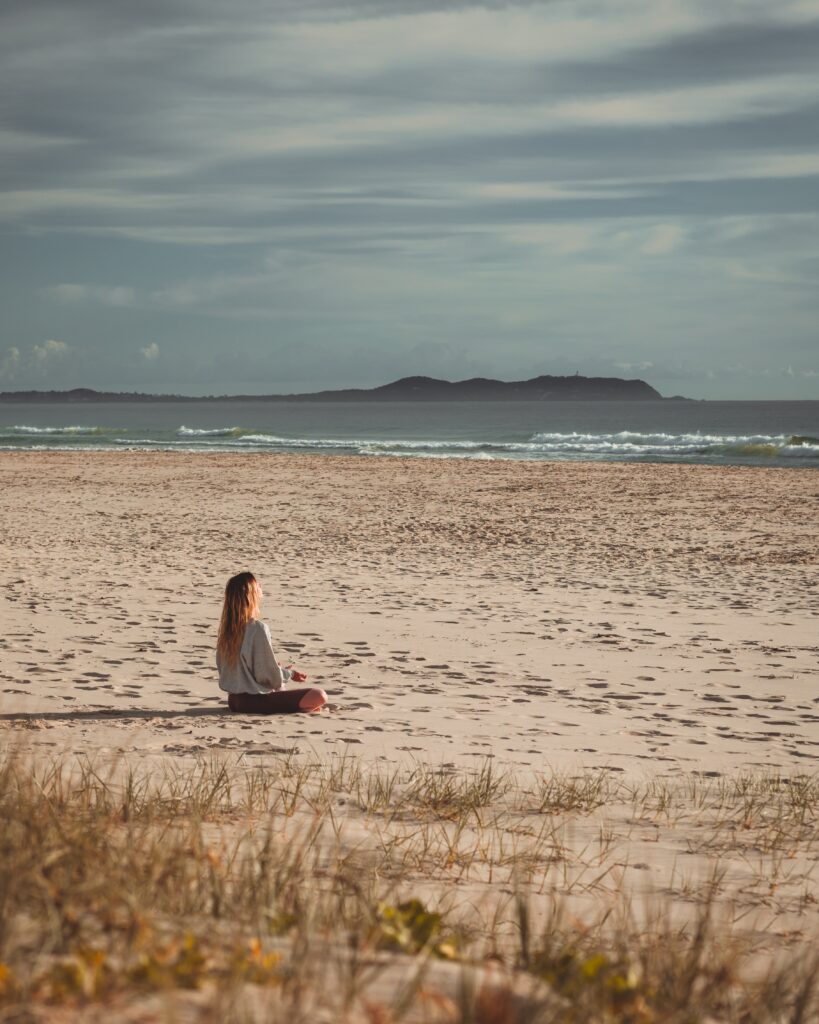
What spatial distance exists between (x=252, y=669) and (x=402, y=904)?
427cm

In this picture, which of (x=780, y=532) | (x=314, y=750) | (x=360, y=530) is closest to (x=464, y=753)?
(x=314, y=750)

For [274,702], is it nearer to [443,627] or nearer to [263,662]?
[263,662]

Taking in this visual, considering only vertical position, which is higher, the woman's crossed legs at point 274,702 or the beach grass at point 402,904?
the beach grass at point 402,904

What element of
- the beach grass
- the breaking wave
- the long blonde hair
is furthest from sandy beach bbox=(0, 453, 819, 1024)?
the breaking wave

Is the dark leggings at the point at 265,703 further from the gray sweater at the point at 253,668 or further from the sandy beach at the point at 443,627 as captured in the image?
the sandy beach at the point at 443,627

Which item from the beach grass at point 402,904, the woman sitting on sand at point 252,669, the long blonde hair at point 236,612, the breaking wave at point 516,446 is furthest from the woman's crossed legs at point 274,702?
the breaking wave at point 516,446

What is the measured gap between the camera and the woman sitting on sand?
738cm

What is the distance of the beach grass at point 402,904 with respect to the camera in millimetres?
2494

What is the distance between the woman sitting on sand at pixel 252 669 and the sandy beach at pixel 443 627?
17cm

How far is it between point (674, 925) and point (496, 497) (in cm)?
2140

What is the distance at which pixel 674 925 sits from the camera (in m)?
3.82

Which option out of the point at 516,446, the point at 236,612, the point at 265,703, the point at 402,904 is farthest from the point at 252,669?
the point at 516,446

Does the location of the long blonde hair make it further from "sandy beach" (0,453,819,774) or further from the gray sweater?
"sandy beach" (0,453,819,774)

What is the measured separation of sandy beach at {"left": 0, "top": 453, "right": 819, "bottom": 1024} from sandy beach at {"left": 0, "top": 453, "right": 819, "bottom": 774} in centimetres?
4
